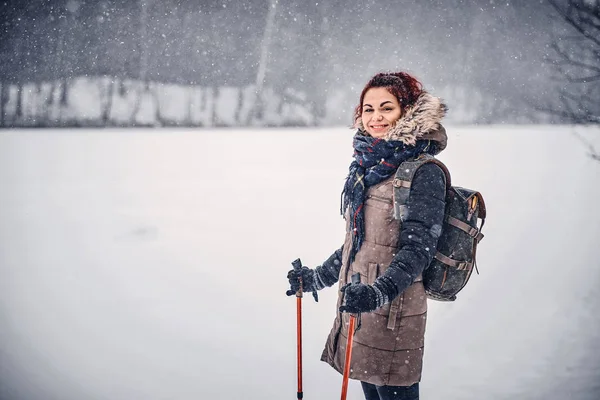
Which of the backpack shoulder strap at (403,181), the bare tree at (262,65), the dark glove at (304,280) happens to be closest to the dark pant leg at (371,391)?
the dark glove at (304,280)

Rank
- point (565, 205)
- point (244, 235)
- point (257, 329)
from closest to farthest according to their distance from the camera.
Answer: point (257, 329) < point (244, 235) < point (565, 205)

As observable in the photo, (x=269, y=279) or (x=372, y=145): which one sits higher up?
(x=372, y=145)

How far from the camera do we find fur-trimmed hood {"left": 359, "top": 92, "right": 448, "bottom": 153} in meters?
1.38

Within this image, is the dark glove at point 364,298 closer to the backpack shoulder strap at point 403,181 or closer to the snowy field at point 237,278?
the backpack shoulder strap at point 403,181

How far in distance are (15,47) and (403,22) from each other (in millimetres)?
11205

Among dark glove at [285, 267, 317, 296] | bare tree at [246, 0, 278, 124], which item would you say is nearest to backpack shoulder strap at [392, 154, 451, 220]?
dark glove at [285, 267, 317, 296]

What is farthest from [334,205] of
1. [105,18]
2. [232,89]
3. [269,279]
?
[105,18]

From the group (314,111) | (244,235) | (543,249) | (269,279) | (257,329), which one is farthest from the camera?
(314,111)

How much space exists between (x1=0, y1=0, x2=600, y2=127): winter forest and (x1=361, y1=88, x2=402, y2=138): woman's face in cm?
1078

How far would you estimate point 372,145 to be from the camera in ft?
4.81

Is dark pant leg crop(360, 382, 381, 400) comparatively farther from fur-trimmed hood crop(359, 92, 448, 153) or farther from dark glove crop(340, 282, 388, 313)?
fur-trimmed hood crop(359, 92, 448, 153)

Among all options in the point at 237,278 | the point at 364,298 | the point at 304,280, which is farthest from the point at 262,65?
the point at 364,298

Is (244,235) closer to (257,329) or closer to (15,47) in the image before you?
(257,329)

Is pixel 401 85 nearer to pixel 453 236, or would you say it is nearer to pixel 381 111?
pixel 381 111
